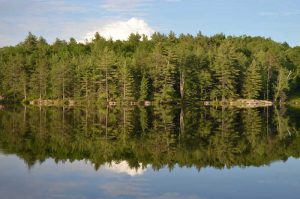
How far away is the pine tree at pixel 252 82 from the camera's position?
93.5m

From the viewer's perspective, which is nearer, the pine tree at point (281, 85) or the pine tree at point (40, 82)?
the pine tree at point (40, 82)

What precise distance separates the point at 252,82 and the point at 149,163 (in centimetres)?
7203

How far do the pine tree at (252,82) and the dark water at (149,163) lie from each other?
51304 mm

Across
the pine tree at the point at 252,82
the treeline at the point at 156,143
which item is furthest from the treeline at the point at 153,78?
the treeline at the point at 156,143

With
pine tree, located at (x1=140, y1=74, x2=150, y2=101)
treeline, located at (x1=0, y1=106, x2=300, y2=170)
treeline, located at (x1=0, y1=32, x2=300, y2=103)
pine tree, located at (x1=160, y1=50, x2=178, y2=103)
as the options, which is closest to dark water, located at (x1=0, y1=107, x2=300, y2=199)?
treeline, located at (x1=0, y1=106, x2=300, y2=170)

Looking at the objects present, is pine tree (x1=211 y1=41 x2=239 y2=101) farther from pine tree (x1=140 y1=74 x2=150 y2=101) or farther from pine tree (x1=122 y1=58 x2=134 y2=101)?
pine tree (x1=122 y1=58 x2=134 y2=101)

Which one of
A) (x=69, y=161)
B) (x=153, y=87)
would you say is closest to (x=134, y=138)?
(x=69, y=161)

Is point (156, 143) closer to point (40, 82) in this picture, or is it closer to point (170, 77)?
point (170, 77)

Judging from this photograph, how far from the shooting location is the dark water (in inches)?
747

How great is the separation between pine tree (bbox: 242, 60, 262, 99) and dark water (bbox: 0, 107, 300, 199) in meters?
51.3

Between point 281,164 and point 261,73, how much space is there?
76.0 m

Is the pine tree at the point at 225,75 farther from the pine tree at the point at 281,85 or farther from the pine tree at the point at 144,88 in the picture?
the pine tree at the point at 144,88

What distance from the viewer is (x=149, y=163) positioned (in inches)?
981

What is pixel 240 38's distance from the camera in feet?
523
